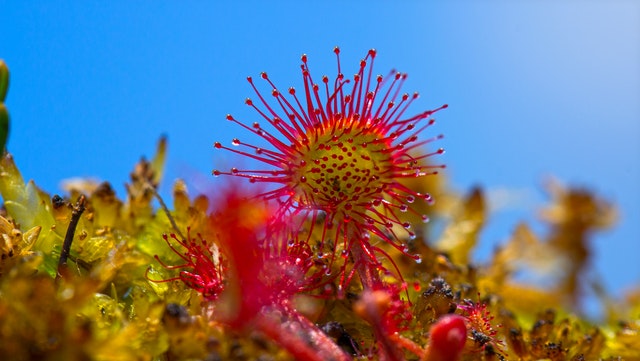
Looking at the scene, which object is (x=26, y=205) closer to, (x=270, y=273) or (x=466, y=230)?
(x=270, y=273)

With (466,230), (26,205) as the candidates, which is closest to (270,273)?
(26,205)

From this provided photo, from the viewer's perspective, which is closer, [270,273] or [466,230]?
[270,273]

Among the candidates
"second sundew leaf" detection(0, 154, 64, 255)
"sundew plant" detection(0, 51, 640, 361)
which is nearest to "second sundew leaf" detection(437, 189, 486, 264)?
"sundew plant" detection(0, 51, 640, 361)

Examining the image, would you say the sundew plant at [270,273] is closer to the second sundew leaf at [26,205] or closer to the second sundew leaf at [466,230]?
the second sundew leaf at [26,205]

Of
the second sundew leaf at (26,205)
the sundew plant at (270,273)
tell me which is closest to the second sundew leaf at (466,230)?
the sundew plant at (270,273)

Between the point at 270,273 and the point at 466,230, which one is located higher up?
the point at 466,230

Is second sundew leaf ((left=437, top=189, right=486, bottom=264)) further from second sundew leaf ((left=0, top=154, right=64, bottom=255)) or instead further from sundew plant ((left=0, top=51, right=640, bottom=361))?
second sundew leaf ((left=0, top=154, right=64, bottom=255))

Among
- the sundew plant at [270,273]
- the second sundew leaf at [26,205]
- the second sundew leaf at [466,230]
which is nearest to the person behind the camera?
the sundew plant at [270,273]

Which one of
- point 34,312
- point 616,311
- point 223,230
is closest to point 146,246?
Result: point 223,230
